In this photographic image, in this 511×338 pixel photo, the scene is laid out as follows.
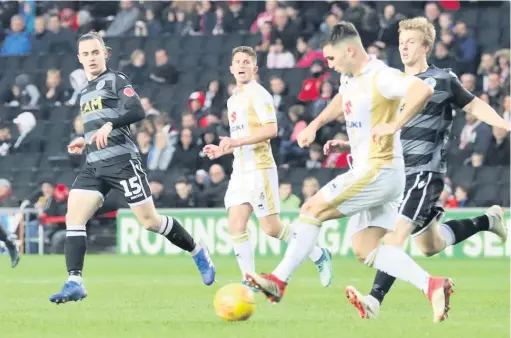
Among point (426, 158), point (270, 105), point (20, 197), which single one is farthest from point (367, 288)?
point (20, 197)

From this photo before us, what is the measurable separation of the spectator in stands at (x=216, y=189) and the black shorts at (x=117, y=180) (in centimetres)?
913

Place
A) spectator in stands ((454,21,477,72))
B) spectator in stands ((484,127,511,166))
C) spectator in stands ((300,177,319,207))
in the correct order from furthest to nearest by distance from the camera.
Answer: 1. spectator in stands ((454,21,477,72))
2. spectator in stands ((484,127,511,166))
3. spectator in stands ((300,177,319,207))

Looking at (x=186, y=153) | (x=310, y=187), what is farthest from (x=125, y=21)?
(x=310, y=187)

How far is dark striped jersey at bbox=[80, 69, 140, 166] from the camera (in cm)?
1062

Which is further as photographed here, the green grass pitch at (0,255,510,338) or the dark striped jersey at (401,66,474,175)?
the dark striped jersey at (401,66,474,175)

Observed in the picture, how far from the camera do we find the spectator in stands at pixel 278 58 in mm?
21984

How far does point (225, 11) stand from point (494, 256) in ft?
25.9

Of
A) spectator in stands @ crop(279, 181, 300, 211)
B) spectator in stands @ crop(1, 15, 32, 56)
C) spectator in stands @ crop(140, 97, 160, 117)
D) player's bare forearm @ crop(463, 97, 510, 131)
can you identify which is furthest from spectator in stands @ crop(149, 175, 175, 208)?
player's bare forearm @ crop(463, 97, 510, 131)

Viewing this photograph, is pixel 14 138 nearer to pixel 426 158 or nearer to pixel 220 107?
pixel 220 107

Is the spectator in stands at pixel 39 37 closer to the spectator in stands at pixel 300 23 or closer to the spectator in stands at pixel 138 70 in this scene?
the spectator in stands at pixel 138 70

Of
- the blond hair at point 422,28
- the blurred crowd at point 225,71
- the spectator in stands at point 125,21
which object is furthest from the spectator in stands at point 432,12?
the blond hair at point 422,28

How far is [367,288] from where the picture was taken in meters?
12.4

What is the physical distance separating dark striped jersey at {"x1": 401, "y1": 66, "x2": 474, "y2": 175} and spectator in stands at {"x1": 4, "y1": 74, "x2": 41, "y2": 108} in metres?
14.6

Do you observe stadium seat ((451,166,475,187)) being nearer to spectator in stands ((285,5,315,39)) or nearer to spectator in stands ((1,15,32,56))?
spectator in stands ((285,5,315,39))
